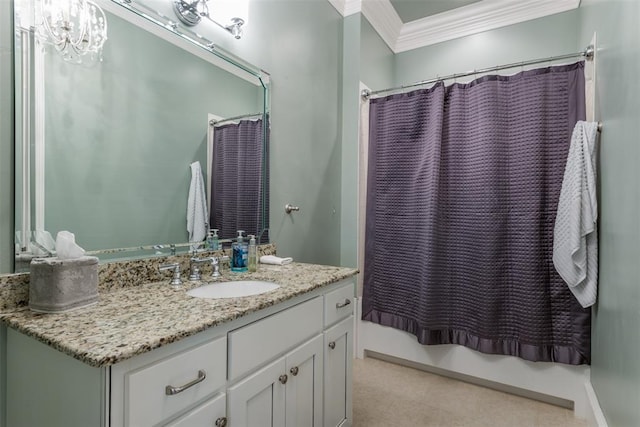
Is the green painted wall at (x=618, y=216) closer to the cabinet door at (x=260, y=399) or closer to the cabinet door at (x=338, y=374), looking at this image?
the cabinet door at (x=338, y=374)

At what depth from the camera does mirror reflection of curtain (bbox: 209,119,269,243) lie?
5.12ft

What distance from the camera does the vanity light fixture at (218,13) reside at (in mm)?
1380

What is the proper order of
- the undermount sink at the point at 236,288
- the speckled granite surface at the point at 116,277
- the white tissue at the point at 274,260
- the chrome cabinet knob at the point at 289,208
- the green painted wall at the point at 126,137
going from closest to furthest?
the speckled granite surface at the point at 116,277 → the green painted wall at the point at 126,137 → the undermount sink at the point at 236,288 → the white tissue at the point at 274,260 → the chrome cabinet knob at the point at 289,208

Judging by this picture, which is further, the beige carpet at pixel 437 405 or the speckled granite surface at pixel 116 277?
the beige carpet at pixel 437 405

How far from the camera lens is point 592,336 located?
175 centimetres

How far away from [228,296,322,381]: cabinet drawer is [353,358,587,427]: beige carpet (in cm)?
85

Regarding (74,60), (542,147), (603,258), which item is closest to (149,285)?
(74,60)

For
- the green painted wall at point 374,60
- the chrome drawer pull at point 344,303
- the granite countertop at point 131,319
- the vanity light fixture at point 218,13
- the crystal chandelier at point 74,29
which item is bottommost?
the chrome drawer pull at point 344,303

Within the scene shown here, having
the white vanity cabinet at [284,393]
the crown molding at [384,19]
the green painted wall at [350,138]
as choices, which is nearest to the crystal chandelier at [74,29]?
the white vanity cabinet at [284,393]

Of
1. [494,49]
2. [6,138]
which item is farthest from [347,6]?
[6,138]

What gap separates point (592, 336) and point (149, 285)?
7.08ft

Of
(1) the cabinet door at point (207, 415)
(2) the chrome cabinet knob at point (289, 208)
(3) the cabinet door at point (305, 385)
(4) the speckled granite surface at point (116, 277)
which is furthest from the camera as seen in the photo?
(2) the chrome cabinet knob at point (289, 208)

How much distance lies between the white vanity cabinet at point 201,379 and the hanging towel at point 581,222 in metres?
1.23

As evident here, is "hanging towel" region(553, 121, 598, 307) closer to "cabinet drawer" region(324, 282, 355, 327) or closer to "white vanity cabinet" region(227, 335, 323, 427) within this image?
"cabinet drawer" region(324, 282, 355, 327)
